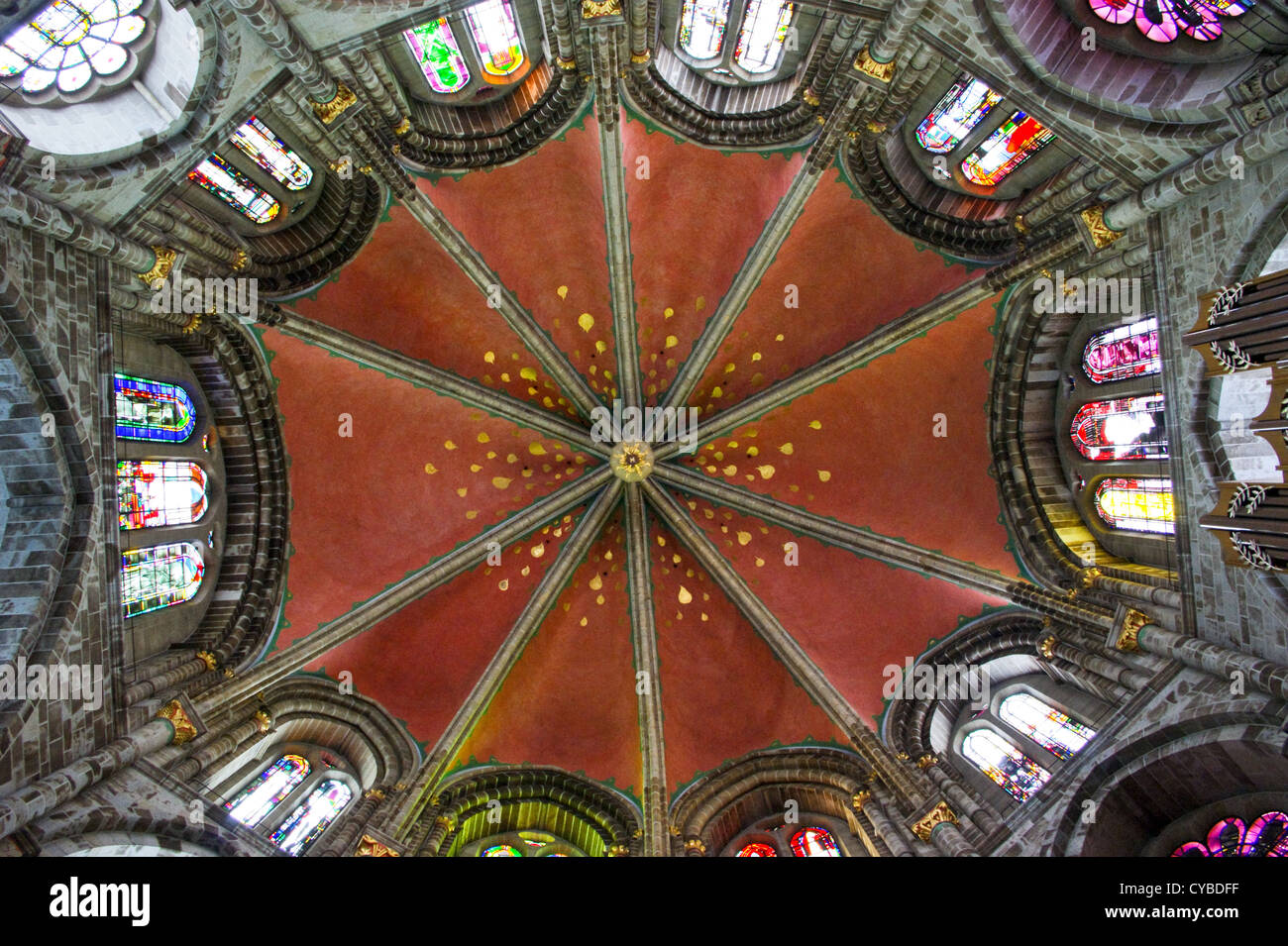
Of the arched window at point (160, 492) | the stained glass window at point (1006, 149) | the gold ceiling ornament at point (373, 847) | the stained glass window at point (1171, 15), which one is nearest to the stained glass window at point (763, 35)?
the stained glass window at point (1006, 149)

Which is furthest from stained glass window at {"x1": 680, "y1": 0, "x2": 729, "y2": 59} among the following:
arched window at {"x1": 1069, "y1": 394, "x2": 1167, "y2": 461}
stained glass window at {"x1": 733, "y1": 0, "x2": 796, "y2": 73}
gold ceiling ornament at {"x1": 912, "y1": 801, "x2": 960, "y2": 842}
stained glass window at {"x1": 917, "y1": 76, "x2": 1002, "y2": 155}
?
→ gold ceiling ornament at {"x1": 912, "y1": 801, "x2": 960, "y2": 842}

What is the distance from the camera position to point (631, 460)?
621 inches

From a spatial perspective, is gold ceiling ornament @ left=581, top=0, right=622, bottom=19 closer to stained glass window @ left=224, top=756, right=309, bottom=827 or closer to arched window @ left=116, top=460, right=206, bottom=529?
arched window @ left=116, top=460, right=206, bottom=529

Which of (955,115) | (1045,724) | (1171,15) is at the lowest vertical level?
(1045,724)

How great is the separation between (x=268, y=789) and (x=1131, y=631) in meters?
13.0

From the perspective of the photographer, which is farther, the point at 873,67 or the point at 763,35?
the point at 763,35

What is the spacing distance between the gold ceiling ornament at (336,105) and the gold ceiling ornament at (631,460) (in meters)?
8.08

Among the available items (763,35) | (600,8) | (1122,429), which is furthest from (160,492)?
(1122,429)

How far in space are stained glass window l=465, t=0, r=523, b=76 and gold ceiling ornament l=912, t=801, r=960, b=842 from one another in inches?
553

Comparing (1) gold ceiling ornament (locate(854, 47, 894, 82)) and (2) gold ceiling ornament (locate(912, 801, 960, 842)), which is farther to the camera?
(2) gold ceiling ornament (locate(912, 801, 960, 842))

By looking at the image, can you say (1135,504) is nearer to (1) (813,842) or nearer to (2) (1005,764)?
(2) (1005,764)

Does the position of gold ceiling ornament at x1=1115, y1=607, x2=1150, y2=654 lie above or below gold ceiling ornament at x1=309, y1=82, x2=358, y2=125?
below

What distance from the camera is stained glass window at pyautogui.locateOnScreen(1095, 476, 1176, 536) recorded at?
441 inches

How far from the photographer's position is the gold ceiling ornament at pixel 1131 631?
9.76 meters
